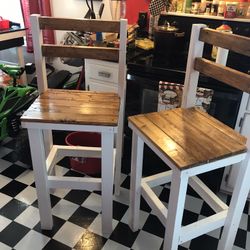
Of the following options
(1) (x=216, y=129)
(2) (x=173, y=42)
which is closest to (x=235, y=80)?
(1) (x=216, y=129)

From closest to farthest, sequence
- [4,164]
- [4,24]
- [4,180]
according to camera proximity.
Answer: [4,180]
[4,164]
[4,24]

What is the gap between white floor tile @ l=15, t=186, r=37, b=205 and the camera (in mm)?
1671

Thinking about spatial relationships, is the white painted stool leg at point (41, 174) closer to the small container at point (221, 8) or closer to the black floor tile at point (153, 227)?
the black floor tile at point (153, 227)

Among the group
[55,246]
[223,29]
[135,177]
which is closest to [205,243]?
[135,177]

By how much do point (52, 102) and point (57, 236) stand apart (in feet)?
2.32

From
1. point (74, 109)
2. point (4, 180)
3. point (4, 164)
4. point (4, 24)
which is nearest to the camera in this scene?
point (74, 109)

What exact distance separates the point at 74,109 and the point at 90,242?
0.70m

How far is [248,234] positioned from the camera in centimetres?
151

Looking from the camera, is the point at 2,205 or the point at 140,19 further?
the point at 140,19

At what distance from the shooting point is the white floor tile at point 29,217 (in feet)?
4.98

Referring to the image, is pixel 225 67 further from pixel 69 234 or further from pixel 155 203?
pixel 69 234

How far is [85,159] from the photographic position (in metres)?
1.83

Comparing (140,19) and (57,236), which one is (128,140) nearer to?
(57,236)

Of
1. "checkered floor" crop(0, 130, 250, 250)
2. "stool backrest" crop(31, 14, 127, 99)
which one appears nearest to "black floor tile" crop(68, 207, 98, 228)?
"checkered floor" crop(0, 130, 250, 250)
